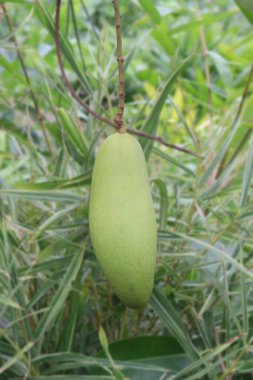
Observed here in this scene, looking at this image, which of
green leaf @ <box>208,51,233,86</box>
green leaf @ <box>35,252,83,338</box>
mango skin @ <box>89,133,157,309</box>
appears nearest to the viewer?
mango skin @ <box>89,133,157,309</box>

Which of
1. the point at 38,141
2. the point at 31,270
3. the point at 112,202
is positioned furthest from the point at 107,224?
the point at 38,141

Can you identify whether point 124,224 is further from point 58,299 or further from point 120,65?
point 58,299

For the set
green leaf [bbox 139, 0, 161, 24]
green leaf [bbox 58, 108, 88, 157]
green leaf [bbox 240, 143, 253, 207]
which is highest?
green leaf [bbox 139, 0, 161, 24]

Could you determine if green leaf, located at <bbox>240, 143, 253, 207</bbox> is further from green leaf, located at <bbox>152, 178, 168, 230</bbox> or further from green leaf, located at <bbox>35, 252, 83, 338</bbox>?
green leaf, located at <bbox>35, 252, 83, 338</bbox>

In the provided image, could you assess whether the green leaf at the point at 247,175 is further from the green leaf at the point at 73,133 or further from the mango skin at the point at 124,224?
the mango skin at the point at 124,224

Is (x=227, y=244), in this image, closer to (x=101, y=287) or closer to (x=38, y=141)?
(x=101, y=287)

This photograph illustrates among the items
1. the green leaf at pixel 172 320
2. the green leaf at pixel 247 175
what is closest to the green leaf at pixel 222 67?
the green leaf at pixel 247 175

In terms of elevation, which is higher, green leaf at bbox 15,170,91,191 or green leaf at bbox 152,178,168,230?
green leaf at bbox 15,170,91,191

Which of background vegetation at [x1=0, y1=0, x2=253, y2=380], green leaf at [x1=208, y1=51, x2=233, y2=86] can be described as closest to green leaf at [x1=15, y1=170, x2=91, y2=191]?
background vegetation at [x1=0, y1=0, x2=253, y2=380]
